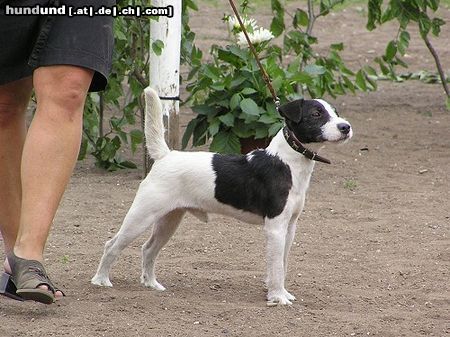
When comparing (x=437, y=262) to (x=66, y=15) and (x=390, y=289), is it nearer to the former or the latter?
(x=390, y=289)

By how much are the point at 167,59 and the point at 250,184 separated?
218 centimetres

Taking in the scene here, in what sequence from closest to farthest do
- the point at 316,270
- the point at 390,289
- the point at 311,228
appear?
1. the point at 390,289
2. the point at 316,270
3. the point at 311,228

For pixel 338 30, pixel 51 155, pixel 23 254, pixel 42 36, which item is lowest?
pixel 338 30

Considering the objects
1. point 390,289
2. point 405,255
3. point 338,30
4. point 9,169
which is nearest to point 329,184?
point 405,255

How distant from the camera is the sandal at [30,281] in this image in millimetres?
4012

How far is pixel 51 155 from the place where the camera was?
4105 mm

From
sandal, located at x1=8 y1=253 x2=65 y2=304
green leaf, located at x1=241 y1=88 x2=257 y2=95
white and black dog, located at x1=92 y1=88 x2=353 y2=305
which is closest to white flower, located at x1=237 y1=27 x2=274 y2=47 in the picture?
green leaf, located at x1=241 y1=88 x2=257 y2=95

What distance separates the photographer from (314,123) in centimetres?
474

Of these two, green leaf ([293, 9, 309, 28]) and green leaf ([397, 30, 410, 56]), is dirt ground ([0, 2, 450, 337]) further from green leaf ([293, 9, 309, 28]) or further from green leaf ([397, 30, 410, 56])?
green leaf ([293, 9, 309, 28])

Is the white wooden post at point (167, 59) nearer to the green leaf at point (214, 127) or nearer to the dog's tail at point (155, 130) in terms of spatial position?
A: the green leaf at point (214, 127)

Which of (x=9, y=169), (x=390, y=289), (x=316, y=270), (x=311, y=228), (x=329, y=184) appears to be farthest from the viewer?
(x=329, y=184)

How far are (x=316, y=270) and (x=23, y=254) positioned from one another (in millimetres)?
1623

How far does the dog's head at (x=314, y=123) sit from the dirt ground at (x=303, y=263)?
2.25ft

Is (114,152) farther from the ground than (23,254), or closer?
closer
